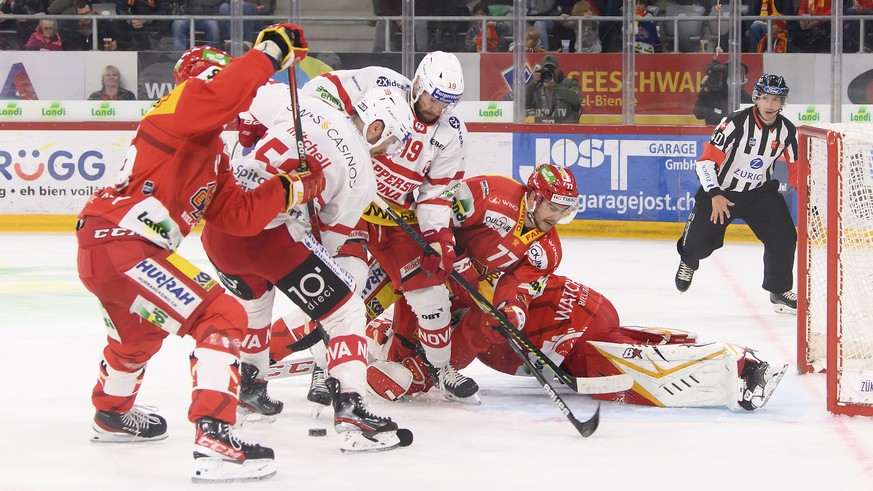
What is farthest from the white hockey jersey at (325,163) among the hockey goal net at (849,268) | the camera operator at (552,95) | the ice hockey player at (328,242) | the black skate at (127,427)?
the camera operator at (552,95)

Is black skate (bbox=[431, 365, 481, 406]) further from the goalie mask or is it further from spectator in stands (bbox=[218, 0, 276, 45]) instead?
spectator in stands (bbox=[218, 0, 276, 45])

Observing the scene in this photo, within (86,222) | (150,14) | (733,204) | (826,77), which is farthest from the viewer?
(150,14)

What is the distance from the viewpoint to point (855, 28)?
28.3 feet

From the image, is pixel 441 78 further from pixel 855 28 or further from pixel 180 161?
pixel 855 28

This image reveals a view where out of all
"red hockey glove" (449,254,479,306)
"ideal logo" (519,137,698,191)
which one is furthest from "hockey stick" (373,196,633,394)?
"ideal logo" (519,137,698,191)

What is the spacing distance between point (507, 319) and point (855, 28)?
5809 millimetres

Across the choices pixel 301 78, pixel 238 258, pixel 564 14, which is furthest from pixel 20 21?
pixel 238 258

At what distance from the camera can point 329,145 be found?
347 cm

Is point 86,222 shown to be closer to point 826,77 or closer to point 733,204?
point 733,204

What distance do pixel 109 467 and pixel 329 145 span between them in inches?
43.6

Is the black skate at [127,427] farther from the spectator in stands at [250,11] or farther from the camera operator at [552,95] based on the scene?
the spectator in stands at [250,11]

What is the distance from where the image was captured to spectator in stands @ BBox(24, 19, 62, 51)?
360 inches

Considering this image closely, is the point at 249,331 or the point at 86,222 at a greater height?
the point at 86,222

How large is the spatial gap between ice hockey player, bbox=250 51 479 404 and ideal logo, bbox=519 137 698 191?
4.48 meters
